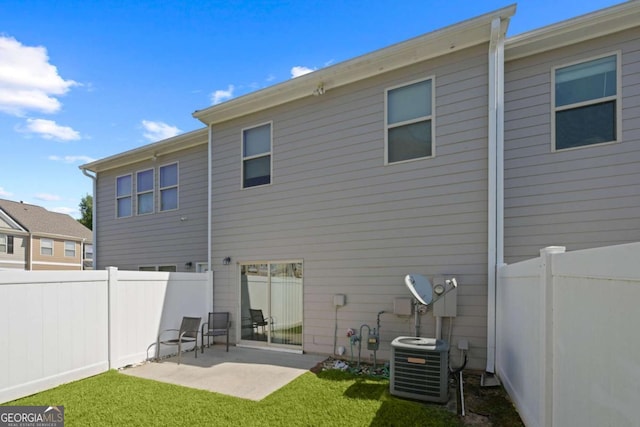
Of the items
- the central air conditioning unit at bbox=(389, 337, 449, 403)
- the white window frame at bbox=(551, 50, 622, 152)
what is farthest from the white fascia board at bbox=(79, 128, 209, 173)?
the white window frame at bbox=(551, 50, 622, 152)

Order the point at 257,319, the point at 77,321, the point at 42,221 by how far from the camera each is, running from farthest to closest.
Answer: the point at 42,221
the point at 257,319
the point at 77,321

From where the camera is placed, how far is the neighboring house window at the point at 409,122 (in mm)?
5543

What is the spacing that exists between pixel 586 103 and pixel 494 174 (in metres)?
1.61

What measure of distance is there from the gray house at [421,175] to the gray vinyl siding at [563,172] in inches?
0.7

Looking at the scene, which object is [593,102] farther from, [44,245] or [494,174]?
[44,245]

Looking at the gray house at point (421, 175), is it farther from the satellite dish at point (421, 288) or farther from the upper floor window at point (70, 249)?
the upper floor window at point (70, 249)

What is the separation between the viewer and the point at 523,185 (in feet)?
16.5

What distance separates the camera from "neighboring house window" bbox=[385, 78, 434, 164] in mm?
5543

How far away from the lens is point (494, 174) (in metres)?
4.91

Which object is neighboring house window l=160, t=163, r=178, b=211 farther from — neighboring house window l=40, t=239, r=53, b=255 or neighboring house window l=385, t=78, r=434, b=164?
neighboring house window l=40, t=239, r=53, b=255

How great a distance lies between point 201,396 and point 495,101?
19.2 feet

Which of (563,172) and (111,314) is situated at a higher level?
(563,172)

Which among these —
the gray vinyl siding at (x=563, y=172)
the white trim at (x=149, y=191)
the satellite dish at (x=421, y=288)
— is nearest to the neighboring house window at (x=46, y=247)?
the white trim at (x=149, y=191)

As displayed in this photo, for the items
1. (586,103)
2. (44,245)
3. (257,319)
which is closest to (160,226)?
(257,319)
